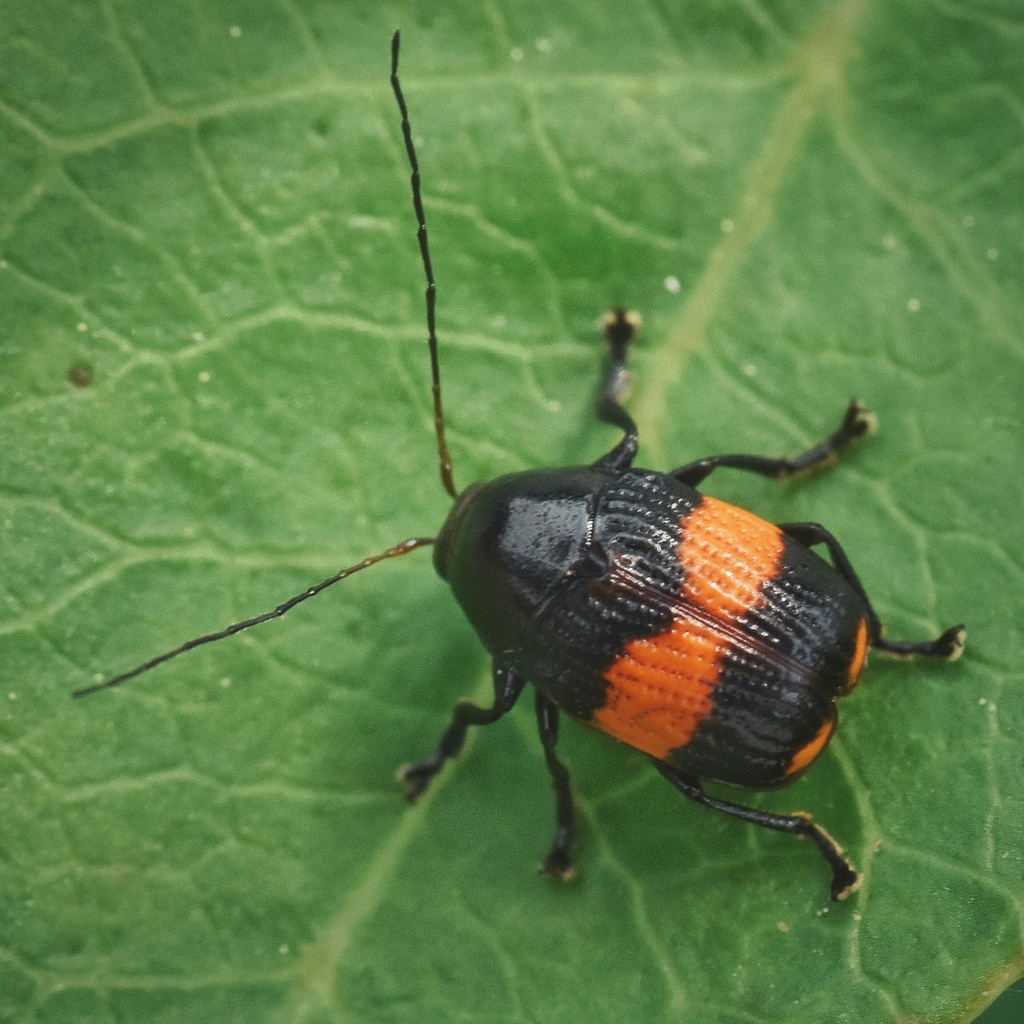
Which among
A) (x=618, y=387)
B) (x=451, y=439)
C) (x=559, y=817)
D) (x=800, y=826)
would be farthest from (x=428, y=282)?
(x=800, y=826)

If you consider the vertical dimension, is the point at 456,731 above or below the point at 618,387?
below

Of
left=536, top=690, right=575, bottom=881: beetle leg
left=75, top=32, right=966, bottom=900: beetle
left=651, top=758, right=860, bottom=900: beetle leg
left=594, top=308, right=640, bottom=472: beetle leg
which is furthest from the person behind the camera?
left=594, top=308, right=640, bottom=472: beetle leg

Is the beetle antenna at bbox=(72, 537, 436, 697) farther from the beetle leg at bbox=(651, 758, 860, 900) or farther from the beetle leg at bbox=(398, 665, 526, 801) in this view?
the beetle leg at bbox=(651, 758, 860, 900)

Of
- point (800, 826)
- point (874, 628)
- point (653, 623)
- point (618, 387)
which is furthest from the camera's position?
point (618, 387)

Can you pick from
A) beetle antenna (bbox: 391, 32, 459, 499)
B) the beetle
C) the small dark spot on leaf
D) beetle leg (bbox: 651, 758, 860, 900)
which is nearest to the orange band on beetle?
the beetle

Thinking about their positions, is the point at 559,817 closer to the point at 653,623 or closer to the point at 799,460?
the point at 653,623

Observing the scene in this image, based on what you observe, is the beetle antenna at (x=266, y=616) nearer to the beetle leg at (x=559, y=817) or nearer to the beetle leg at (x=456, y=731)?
the beetle leg at (x=456, y=731)

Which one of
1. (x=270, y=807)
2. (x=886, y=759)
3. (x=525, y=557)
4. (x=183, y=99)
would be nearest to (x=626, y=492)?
(x=525, y=557)

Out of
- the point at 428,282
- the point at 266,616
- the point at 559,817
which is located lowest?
the point at 559,817
